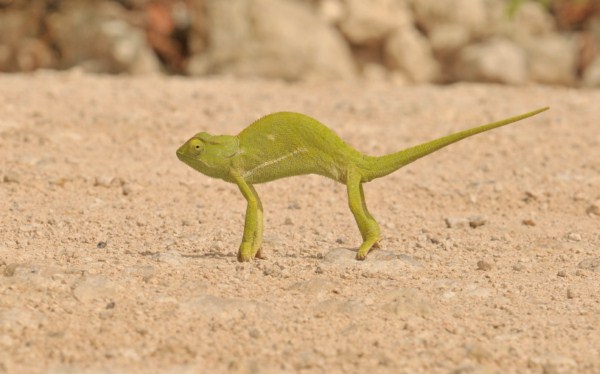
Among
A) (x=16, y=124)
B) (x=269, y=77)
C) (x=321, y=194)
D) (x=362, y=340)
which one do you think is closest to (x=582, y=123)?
(x=321, y=194)

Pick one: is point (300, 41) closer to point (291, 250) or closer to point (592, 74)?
point (592, 74)

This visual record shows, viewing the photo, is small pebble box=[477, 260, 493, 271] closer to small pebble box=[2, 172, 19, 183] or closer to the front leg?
the front leg

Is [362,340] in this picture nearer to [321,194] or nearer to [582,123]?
[321,194]

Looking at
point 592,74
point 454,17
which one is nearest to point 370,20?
point 454,17

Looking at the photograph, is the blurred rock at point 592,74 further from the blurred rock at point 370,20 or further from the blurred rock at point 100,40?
the blurred rock at point 100,40

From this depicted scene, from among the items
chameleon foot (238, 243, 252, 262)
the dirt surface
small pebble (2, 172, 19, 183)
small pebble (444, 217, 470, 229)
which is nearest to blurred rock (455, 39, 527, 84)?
the dirt surface
